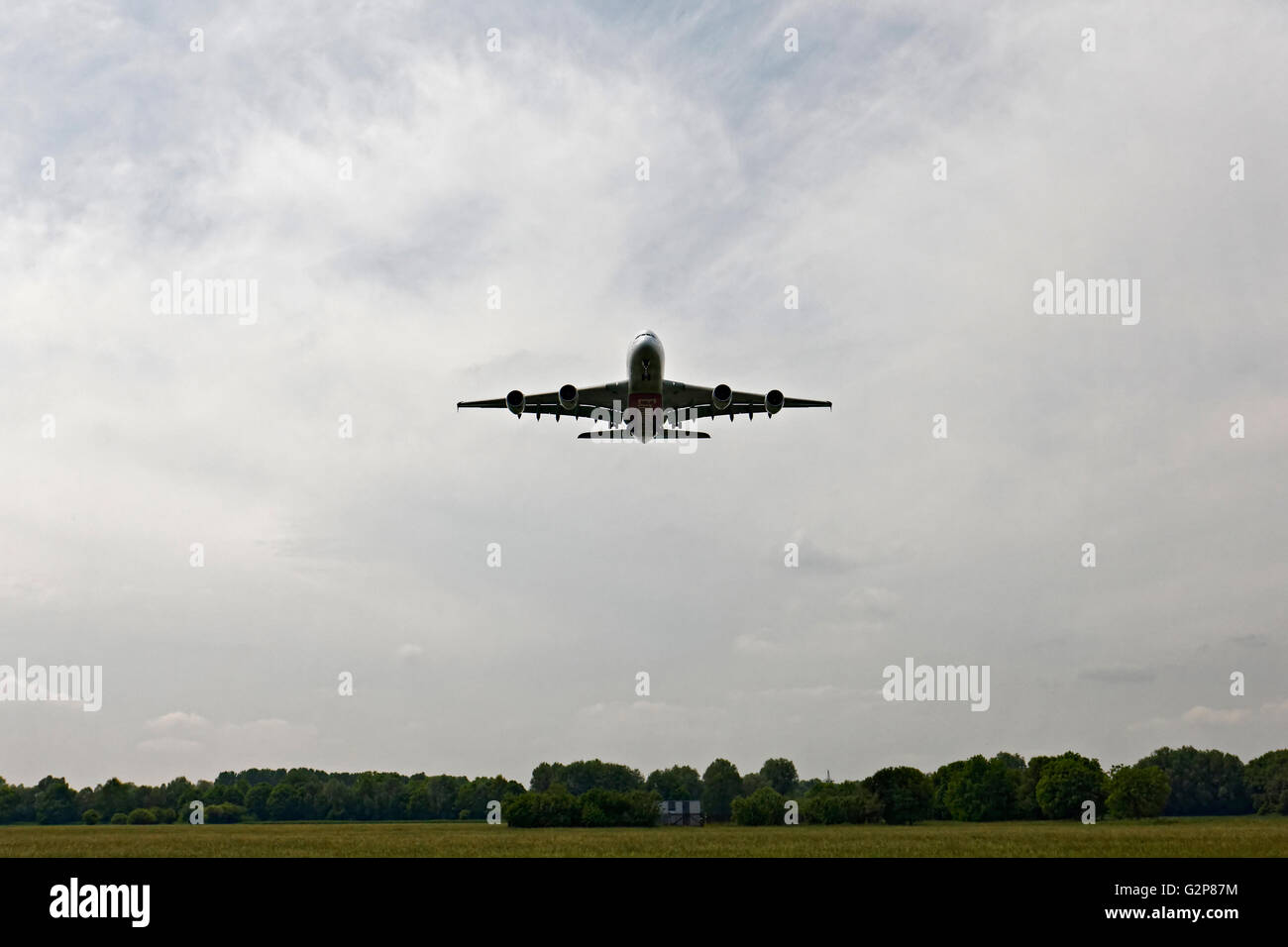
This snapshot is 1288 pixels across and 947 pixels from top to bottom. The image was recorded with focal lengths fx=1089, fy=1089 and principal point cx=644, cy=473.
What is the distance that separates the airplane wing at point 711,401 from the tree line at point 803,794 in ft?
198

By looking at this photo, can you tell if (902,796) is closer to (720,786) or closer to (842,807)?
(842,807)

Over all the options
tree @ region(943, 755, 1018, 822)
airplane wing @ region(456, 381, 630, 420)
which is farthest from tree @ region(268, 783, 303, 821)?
airplane wing @ region(456, 381, 630, 420)

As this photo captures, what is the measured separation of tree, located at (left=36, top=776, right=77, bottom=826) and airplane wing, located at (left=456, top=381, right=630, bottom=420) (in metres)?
114

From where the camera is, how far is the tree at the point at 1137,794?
Result: 131875 mm

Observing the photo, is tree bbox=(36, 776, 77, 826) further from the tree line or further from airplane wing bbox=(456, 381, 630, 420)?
airplane wing bbox=(456, 381, 630, 420)

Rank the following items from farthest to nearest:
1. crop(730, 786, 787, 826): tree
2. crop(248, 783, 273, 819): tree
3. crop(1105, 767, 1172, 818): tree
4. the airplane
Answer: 1. crop(248, 783, 273, 819): tree
2. crop(1105, 767, 1172, 818): tree
3. crop(730, 786, 787, 826): tree
4. the airplane

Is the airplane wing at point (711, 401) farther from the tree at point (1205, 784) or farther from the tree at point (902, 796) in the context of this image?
the tree at point (1205, 784)

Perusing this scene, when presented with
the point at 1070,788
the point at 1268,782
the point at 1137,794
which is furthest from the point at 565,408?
the point at 1268,782

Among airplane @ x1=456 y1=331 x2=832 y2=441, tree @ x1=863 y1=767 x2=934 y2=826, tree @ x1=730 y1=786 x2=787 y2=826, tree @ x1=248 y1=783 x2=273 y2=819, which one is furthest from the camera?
tree @ x1=248 y1=783 x2=273 y2=819

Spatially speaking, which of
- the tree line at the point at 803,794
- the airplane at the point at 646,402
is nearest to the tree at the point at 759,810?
the tree line at the point at 803,794

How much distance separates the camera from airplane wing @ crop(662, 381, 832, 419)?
65.8 metres

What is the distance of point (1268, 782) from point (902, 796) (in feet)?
191

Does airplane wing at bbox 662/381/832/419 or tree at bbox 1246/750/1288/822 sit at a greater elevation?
airplane wing at bbox 662/381/832/419
